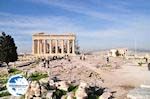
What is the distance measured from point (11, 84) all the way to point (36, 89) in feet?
11.9

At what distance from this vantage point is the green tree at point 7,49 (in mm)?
56875

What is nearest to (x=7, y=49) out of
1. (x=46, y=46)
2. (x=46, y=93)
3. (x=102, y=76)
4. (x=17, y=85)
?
(x=102, y=76)

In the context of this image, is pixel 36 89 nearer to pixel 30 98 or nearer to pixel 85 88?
pixel 30 98

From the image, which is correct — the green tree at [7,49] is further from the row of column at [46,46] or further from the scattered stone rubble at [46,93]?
the row of column at [46,46]

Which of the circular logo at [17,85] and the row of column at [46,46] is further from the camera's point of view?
the row of column at [46,46]

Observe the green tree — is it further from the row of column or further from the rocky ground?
the row of column

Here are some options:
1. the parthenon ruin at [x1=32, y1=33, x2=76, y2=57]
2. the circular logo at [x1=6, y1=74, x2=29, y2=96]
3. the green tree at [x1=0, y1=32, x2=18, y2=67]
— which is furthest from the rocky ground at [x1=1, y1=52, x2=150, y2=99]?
the parthenon ruin at [x1=32, y1=33, x2=76, y2=57]

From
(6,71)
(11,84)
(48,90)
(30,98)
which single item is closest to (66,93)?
(48,90)

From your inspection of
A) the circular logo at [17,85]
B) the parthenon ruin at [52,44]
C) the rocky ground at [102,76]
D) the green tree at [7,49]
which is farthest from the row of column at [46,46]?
the circular logo at [17,85]

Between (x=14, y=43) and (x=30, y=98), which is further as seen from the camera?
(x=14, y=43)

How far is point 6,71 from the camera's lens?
47.3m

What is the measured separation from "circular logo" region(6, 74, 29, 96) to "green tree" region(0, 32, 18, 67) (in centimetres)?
3612

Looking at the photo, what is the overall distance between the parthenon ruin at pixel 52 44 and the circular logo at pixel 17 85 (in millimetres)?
101078

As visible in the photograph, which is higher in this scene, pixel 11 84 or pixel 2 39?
pixel 2 39
